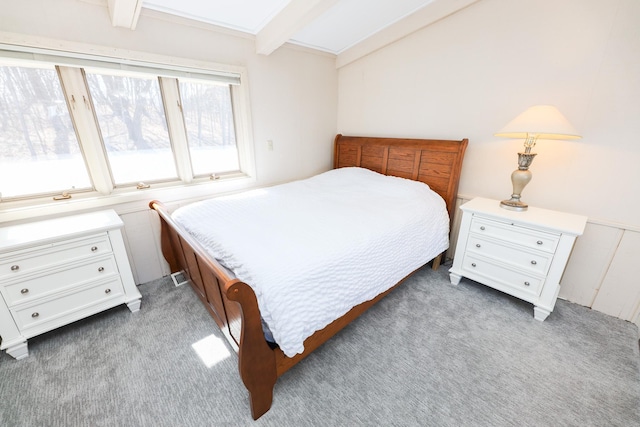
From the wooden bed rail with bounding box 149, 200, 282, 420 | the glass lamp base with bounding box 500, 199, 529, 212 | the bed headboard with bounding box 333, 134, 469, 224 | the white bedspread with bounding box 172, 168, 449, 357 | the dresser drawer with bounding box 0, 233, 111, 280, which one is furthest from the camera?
the bed headboard with bounding box 333, 134, 469, 224

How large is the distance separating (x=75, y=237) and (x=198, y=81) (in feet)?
5.11

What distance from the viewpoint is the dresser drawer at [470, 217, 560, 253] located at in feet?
5.61

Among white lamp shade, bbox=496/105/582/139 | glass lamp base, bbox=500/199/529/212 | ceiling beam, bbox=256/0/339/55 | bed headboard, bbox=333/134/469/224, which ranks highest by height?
ceiling beam, bbox=256/0/339/55

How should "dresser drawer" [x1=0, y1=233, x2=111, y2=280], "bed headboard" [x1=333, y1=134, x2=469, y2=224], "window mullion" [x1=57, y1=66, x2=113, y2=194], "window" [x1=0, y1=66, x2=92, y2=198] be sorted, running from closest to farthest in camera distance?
"dresser drawer" [x1=0, y1=233, x2=111, y2=280], "window" [x1=0, y1=66, x2=92, y2=198], "window mullion" [x1=57, y1=66, x2=113, y2=194], "bed headboard" [x1=333, y1=134, x2=469, y2=224]

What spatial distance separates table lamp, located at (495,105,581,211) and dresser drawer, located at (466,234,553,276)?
0.32m

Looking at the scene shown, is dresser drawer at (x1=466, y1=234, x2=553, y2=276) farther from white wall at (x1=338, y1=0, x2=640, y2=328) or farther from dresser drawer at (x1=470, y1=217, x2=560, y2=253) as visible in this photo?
white wall at (x1=338, y1=0, x2=640, y2=328)

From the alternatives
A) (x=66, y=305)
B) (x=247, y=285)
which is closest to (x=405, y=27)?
(x=247, y=285)

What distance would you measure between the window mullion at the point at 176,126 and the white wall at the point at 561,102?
7.31ft

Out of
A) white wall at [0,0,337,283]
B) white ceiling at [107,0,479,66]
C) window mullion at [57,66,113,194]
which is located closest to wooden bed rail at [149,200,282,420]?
window mullion at [57,66,113,194]

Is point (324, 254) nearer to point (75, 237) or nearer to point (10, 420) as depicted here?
point (75, 237)

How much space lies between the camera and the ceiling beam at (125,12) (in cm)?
160

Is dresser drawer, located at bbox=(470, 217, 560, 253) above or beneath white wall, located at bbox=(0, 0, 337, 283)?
beneath

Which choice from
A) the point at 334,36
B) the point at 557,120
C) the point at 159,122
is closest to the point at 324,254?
the point at 557,120

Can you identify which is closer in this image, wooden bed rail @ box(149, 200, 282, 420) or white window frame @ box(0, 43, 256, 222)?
wooden bed rail @ box(149, 200, 282, 420)
